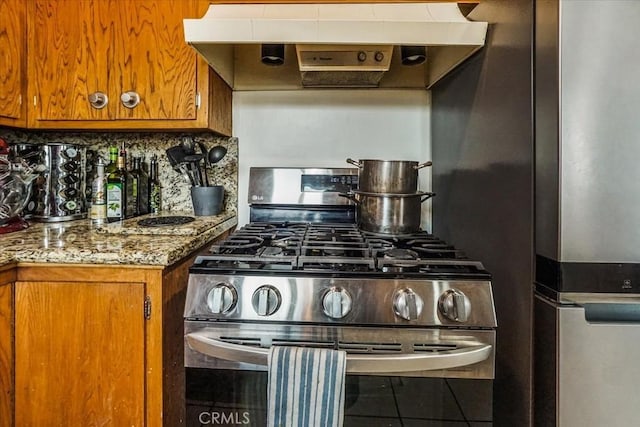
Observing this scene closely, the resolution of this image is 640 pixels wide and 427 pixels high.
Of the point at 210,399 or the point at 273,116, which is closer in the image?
the point at 210,399

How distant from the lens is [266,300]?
0.88 metres

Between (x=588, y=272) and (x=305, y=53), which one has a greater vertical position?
(x=305, y=53)

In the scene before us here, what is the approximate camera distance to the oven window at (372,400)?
0.88 m

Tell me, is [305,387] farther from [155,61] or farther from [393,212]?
→ [155,61]

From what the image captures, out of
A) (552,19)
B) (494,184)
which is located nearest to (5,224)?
(494,184)

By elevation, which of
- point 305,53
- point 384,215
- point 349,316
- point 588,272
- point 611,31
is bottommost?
point 349,316

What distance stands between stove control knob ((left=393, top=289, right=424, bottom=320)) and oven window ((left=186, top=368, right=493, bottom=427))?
0.14 meters

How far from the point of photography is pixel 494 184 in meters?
1.03

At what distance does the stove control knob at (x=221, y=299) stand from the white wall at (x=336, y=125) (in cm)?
87

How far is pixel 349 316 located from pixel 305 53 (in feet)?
2.94

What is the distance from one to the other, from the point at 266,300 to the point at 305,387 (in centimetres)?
20

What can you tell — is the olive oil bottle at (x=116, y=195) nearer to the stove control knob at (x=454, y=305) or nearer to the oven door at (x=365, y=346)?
the oven door at (x=365, y=346)

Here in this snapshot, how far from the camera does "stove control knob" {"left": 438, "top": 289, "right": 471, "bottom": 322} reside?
86 centimetres

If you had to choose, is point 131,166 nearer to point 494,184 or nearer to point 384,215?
point 384,215
